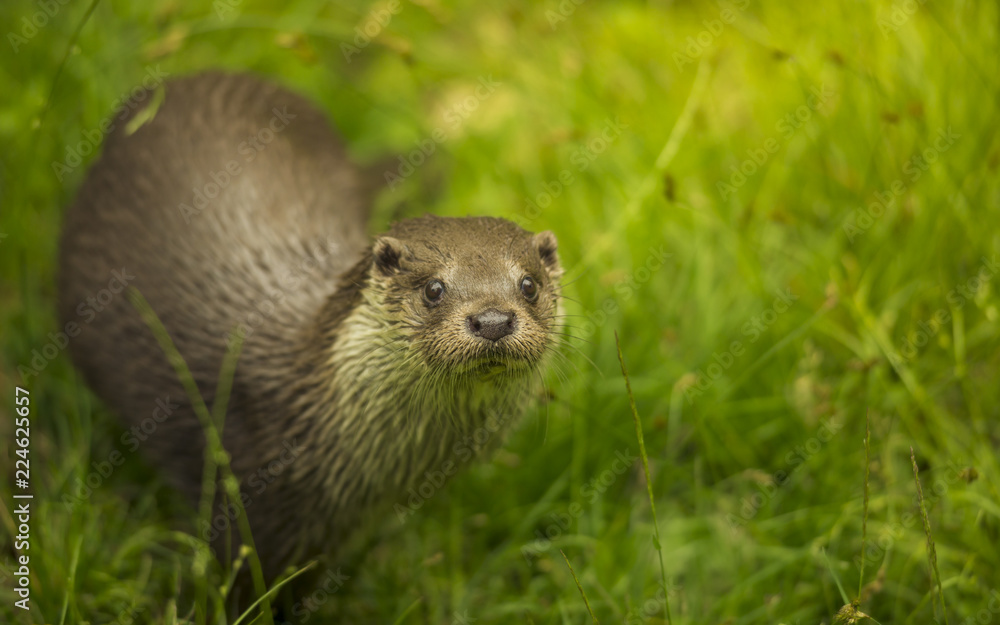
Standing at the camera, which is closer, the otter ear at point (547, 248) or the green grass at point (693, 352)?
the otter ear at point (547, 248)

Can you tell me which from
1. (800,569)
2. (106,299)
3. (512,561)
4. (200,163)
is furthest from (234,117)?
(800,569)

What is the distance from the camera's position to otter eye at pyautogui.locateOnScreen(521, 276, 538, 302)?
2.17 m

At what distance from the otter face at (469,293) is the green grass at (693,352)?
1.32 feet

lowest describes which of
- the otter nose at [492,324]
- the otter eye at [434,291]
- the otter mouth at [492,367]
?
the otter mouth at [492,367]

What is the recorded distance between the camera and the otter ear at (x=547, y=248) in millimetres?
2334

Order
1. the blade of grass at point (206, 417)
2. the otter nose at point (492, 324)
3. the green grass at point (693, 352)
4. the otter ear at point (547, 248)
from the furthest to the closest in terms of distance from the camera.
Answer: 1. the green grass at point (693, 352)
2. the blade of grass at point (206, 417)
3. the otter ear at point (547, 248)
4. the otter nose at point (492, 324)

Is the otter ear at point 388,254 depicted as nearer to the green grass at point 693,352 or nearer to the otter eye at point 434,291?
the otter eye at point 434,291

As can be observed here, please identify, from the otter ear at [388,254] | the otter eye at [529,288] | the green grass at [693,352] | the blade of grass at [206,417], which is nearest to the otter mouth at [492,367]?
the otter eye at [529,288]

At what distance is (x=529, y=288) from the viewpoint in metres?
2.19

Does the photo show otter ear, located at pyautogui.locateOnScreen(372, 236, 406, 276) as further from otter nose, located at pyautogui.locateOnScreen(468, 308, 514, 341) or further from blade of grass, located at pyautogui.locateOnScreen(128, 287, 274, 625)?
blade of grass, located at pyautogui.locateOnScreen(128, 287, 274, 625)

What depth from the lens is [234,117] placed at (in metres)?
3.10

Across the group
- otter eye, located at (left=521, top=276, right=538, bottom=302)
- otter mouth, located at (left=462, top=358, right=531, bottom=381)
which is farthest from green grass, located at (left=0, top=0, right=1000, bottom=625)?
otter mouth, located at (left=462, top=358, right=531, bottom=381)

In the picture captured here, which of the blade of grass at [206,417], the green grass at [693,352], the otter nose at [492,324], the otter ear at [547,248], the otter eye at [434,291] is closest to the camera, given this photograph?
the otter nose at [492,324]

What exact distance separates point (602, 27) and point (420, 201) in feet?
4.77
